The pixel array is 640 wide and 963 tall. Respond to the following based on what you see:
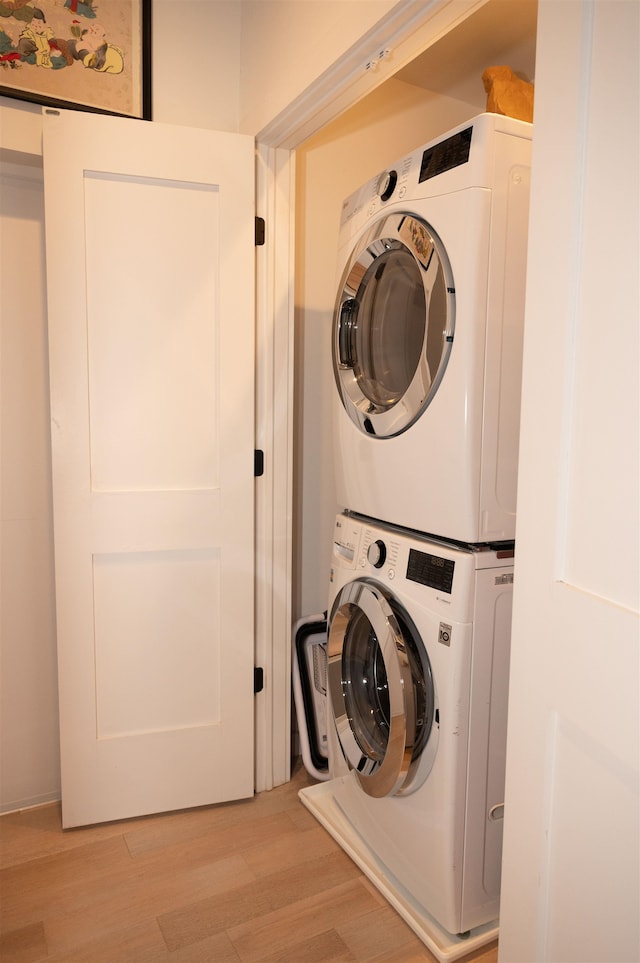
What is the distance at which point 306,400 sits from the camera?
2.39 m

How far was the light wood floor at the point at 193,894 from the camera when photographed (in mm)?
1531

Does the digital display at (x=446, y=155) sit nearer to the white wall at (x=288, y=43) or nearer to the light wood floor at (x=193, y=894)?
the white wall at (x=288, y=43)

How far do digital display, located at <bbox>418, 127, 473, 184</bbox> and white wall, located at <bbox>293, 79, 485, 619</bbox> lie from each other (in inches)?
33.9

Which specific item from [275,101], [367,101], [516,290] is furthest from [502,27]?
[516,290]

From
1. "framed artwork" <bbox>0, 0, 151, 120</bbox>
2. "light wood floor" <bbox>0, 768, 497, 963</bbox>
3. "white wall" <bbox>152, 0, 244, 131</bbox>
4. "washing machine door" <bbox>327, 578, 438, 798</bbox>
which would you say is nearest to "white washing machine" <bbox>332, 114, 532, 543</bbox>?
"washing machine door" <bbox>327, 578, 438, 798</bbox>

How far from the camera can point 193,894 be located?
170 centimetres

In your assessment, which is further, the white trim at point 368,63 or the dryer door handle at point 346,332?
A: the dryer door handle at point 346,332

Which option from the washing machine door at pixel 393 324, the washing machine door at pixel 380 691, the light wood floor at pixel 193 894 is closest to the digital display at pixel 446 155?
the washing machine door at pixel 393 324

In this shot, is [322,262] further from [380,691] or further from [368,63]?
[380,691]

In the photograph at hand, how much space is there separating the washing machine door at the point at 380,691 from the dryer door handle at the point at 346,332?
594mm

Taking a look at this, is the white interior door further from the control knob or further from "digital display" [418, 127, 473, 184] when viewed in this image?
"digital display" [418, 127, 473, 184]

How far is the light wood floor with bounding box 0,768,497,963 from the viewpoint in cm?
153

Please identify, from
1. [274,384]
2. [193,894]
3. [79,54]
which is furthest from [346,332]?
[193,894]

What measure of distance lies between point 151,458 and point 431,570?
90 centimetres
